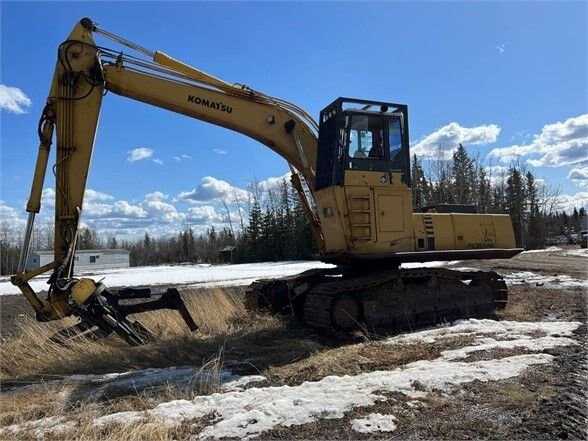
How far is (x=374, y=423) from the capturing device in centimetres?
430

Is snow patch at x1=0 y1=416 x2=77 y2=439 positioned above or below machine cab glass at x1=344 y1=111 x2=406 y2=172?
below

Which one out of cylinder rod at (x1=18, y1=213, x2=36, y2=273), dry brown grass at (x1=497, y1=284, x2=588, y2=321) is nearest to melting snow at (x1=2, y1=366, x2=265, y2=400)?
cylinder rod at (x1=18, y1=213, x2=36, y2=273)

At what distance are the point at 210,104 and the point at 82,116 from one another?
2.11 m

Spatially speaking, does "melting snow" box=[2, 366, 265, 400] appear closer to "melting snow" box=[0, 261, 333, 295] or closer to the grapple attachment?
the grapple attachment

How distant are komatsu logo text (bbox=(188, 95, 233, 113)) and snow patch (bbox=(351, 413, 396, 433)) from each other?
607 centimetres

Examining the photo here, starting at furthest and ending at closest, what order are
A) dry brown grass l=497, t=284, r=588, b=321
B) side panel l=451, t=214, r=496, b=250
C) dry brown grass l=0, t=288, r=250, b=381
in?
1. side panel l=451, t=214, r=496, b=250
2. dry brown grass l=497, t=284, r=588, b=321
3. dry brown grass l=0, t=288, r=250, b=381

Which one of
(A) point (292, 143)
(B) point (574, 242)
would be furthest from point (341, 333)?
(B) point (574, 242)

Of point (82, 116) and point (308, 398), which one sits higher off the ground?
point (82, 116)

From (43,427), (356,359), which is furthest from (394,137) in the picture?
(43,427)

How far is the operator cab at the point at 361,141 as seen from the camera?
878cm

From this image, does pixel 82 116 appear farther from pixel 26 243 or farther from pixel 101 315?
pixel 101 315

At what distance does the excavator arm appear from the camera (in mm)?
7555

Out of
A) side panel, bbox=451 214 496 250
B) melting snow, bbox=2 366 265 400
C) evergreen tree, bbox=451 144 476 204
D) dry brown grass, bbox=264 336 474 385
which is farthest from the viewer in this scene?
evergreen tree, bbox=451 144 476 204

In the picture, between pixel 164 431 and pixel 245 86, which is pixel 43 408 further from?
pixel 245 86
